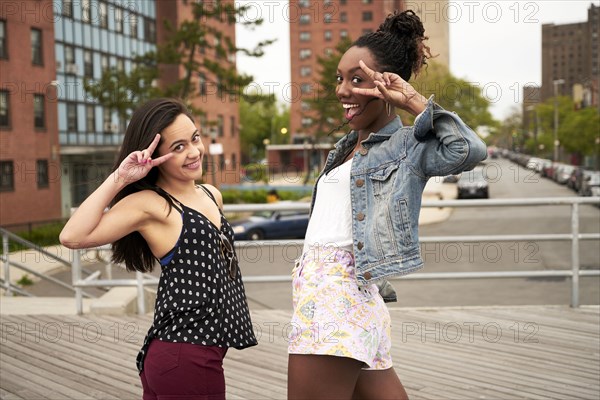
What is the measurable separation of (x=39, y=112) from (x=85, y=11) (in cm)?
909

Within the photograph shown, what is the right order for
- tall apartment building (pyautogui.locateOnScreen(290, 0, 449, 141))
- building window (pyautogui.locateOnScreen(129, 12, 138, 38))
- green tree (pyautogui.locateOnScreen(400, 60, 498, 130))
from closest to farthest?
building window (pyautogui.locateOnScreen(129, 12, 138, 38))
green tree (pyautogui.locateOnScreen(400, 60, 498, 130))
tall apartment building (pyautogui.locateOnScreen(290, 0, 449, 141))

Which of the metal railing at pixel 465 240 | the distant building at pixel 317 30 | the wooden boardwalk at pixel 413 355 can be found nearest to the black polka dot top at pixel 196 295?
the wooden boardwalk at pixel 413 355

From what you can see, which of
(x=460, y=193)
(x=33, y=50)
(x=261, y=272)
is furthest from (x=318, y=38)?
(x=261, y=272)

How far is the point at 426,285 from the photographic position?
42.8 ft

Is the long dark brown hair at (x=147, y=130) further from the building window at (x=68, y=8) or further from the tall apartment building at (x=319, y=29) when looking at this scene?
the tall apartment building at (x=319, y=29)

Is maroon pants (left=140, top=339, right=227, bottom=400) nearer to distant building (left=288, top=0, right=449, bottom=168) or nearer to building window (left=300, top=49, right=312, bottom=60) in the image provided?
distant building (left=288, top=0, right=449, bottom=168)

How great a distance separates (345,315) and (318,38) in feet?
290

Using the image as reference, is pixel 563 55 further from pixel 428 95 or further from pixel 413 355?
pixel 413 355

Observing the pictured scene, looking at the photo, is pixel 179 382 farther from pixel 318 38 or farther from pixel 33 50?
pixel 318 38

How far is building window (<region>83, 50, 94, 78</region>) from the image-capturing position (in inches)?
1426

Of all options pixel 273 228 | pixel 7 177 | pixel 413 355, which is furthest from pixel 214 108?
pixel 413 355

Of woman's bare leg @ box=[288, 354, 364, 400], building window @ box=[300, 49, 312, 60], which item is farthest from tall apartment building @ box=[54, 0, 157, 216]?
building window @ box=[300, 49, 312, 60]

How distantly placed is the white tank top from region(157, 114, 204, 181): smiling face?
0.44 meters

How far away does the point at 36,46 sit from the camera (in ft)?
94.5
